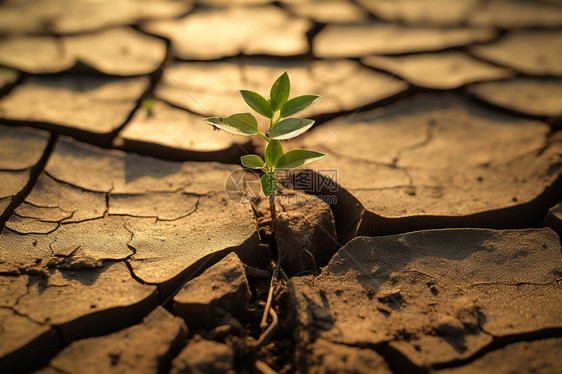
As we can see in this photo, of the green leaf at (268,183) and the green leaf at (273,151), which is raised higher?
the green leaf at (273,151)

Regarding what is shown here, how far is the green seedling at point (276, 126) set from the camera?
1299 millimetres

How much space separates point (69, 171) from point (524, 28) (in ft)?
9.19

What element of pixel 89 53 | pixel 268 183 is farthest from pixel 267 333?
pixel 89 53

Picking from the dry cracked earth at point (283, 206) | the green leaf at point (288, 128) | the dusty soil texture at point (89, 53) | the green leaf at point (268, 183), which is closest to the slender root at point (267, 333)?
the dry cracked earth at point (283, 206)

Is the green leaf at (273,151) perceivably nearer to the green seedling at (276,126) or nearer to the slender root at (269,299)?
the green seedling at (276,126)

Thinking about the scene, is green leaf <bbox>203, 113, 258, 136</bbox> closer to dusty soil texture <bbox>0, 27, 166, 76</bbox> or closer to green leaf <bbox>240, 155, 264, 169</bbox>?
green leaf <bbox>240, 155, 264, 169</bbox>

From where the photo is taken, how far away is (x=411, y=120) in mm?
1995

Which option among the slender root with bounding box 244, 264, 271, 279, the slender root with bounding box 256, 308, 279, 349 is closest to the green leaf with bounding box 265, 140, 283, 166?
the slender root with bounding box 244, 264, 271, 279

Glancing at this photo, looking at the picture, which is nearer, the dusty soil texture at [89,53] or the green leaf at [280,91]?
the green leaf at [280,91]

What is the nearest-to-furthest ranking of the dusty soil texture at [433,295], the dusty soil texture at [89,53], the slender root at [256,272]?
the dusty soil texture at [433,295], the slender root at [256,272], the dusty soil texture at [89,53]

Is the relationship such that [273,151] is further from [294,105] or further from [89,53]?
[89,53]

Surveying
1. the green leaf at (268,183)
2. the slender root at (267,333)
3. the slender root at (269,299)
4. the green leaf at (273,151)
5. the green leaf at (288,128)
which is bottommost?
the slender root at (267,333)

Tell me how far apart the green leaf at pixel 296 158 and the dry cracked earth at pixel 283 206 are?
17 centimetres

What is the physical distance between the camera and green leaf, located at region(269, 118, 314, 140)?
4.23 feet
